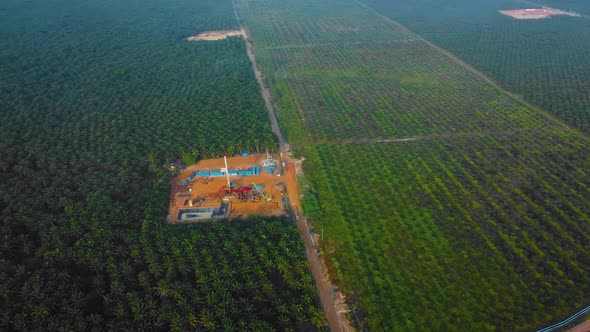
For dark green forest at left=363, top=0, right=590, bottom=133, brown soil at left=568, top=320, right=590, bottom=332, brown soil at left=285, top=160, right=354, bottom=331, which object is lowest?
brown soil at left=568, top=320, right=590, bottom=332

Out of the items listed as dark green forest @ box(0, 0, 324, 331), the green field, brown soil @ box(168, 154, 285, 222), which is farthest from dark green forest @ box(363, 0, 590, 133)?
dark green forest @ box(0, 0, 324, 331)

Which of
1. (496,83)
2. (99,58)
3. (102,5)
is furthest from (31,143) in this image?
(102,5)

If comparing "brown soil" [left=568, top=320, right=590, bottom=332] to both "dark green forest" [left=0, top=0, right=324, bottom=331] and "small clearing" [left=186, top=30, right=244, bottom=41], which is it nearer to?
"dark green forest" [left=0, top=0, right=324, bottom=331]

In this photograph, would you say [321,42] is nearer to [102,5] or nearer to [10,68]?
[10,68]

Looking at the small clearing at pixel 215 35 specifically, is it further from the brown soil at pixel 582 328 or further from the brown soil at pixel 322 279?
the brown soil at pixel 582 328

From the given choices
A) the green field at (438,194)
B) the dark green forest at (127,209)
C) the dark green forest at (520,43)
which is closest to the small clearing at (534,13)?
the dark green forest at (520,43)
